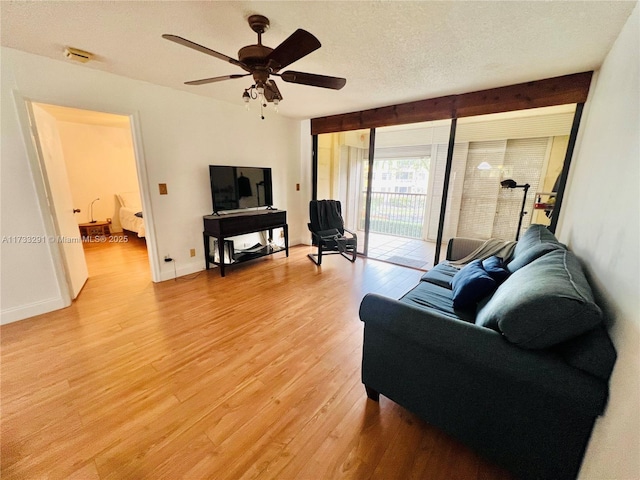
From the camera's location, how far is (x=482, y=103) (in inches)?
117

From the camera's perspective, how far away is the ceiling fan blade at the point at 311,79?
1.74 metres

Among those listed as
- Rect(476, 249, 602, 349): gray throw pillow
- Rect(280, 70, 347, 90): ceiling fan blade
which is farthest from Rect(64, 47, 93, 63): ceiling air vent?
Rect(476, 249, 602, 349): gray throw pillow

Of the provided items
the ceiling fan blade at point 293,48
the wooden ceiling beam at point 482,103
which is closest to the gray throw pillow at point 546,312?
the ceiling fan blade at point 293,48

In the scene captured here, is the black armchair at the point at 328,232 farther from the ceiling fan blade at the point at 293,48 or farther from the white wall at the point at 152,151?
the ceiling fan blade at the point at 293,48

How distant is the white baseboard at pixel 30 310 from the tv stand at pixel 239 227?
154 centimetres

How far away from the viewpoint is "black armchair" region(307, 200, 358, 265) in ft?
12.9

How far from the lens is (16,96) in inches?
86.4

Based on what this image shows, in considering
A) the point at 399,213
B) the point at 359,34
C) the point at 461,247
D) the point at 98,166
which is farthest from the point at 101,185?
the point at 461,247

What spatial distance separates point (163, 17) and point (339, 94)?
193 cm

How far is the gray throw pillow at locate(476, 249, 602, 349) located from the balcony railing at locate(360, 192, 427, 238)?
4.42 m

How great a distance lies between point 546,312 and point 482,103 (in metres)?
2.90

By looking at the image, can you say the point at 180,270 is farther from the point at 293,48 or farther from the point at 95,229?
the point at 95,229

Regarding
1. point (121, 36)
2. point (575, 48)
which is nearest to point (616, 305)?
point (575, 48)

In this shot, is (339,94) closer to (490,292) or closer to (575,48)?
(575,48)
